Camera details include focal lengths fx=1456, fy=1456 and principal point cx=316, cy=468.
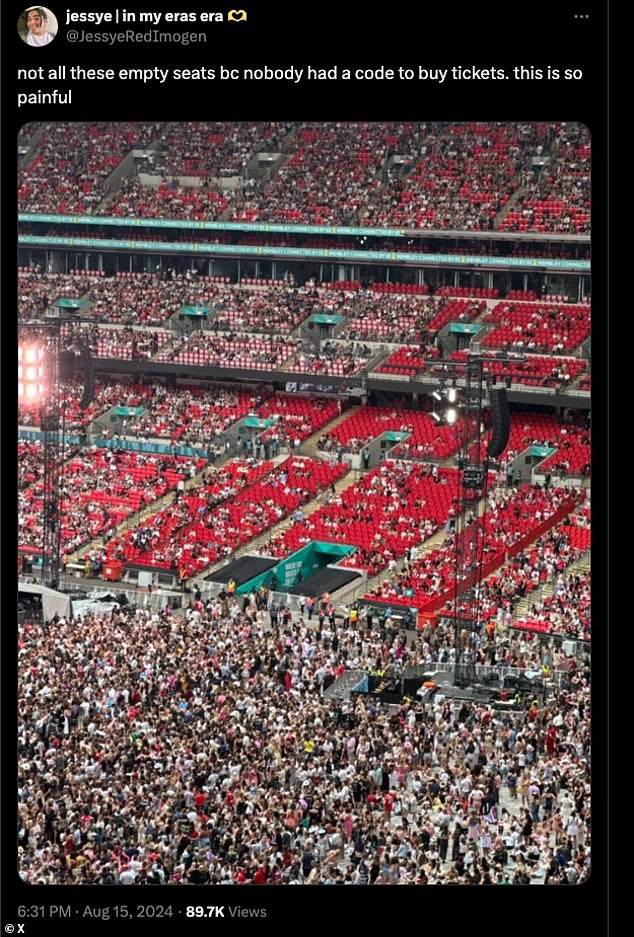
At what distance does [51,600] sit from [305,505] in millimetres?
7889

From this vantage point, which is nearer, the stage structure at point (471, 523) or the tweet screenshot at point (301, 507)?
the tweet screenshot at point (301, 507)

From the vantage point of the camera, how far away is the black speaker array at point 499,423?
2083 cm

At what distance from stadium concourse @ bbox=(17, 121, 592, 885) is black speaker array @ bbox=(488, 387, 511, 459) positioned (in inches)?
3.6

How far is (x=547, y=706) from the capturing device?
1938 cm

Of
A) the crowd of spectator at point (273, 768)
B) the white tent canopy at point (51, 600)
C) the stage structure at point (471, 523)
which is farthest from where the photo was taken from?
the white tent canopy at point (51, 600)

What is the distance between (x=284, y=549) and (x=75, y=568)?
14.0 ft

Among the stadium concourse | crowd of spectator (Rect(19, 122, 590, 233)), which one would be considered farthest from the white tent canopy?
crowd of spectator (Rect(19, 122, 590, 233))

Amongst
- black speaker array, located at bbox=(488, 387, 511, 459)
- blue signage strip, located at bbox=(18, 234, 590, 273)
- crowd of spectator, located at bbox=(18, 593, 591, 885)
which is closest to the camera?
crowd of spectator, located at bbox=(18, 593, 591, 885)

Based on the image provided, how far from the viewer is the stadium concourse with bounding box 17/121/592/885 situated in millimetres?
15562
